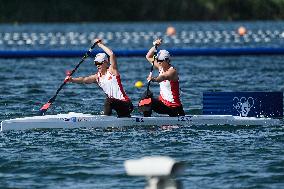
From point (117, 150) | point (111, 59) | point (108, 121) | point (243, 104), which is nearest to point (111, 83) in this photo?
point (111, 59)

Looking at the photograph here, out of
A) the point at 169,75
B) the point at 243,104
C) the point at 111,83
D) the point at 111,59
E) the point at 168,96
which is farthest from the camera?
the point at 243,104

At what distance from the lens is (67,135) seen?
21828mm

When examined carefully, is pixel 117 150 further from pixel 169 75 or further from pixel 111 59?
pixel 169 75

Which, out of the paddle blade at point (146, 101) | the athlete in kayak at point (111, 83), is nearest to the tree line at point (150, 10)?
the paddle blade at point (146, 101)

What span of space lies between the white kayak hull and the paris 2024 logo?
1.41ft

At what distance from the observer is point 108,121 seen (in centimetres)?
2269

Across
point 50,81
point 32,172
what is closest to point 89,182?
point 32,172

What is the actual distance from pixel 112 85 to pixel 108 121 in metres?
0.67

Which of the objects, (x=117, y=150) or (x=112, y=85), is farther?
(x=112, y=85)

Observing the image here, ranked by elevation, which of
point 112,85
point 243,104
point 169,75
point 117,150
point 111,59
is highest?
point 111,59

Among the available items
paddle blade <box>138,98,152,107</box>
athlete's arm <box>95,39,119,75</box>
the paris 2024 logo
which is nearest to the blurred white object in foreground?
athlete's arm <box>95,39,119,75</box>

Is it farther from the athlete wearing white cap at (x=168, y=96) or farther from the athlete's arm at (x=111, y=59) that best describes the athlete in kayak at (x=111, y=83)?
the athlete wearing white cap at (x=168, y=96)

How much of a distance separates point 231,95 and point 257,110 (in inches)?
23.5

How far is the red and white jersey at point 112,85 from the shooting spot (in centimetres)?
2262
